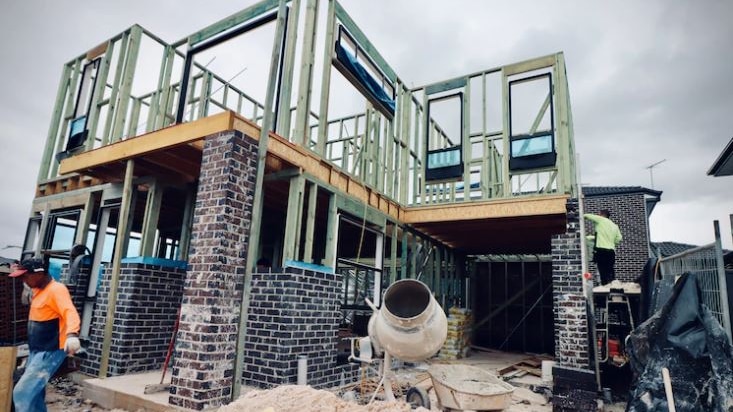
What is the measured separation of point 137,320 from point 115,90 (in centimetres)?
463

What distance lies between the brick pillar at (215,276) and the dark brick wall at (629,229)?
60.5 feet

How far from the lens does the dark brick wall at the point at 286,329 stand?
5.29 m

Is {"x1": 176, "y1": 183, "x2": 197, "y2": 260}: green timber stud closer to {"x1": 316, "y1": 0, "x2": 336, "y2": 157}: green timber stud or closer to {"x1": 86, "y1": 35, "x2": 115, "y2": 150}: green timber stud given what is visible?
{"x1": 316, "y1": 0, "x2": 336, "y2": 157}: green timber stud

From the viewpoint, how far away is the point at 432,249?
1116 centimetres

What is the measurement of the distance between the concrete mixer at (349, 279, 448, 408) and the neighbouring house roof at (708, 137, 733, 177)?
28.9 ft

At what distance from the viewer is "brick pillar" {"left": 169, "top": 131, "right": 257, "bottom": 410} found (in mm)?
4602

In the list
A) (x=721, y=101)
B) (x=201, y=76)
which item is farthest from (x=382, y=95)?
(x=721, y=101)

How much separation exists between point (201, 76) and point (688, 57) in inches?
665

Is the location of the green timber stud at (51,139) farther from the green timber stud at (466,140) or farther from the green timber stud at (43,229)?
the green timber stud at (466,140)

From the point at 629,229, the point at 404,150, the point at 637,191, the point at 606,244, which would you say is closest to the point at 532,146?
the point at 606,244

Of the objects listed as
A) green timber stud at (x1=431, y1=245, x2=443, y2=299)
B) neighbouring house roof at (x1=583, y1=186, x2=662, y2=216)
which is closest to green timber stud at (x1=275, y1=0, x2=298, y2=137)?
green timber stud at (x1=431, y1=245, x2=443, y2=299)

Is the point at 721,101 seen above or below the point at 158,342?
above

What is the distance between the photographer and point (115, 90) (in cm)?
785

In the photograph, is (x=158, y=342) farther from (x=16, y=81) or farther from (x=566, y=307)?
(x=16, y=81)
